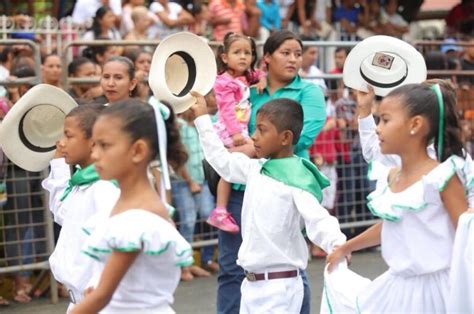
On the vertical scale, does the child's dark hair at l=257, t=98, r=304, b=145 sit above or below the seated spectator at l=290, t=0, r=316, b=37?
below

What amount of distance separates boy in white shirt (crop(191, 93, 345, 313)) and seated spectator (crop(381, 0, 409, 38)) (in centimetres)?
924

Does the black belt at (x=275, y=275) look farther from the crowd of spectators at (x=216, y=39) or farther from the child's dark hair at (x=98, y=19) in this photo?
the child's dark hair at (x=98, y=19)

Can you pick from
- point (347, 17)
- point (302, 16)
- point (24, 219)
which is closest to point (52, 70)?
point (24, 219)

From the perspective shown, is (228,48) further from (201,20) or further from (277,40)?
(201,20)

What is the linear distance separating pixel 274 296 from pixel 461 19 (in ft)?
35.0

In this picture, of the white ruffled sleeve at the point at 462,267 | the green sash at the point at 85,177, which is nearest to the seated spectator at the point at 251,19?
the green sash at the point at 85,177

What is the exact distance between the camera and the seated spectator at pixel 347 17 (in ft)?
47.3

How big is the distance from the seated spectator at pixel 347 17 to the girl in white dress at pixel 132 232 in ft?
33.2

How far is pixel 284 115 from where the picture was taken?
601 cm

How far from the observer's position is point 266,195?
5914 mm

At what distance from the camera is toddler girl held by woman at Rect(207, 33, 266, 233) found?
6.79m

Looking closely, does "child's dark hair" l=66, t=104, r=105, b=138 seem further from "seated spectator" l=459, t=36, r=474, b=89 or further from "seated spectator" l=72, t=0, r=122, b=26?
"seated spectator" l=459, t=36, r=474, b=89

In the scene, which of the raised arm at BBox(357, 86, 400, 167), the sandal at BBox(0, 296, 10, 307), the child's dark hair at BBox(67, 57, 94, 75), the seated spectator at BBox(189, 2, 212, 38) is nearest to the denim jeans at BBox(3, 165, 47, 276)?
the sandal at BBox(0, 296, 10, 307)

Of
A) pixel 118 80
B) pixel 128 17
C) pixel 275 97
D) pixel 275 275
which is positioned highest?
pixel 128 17
